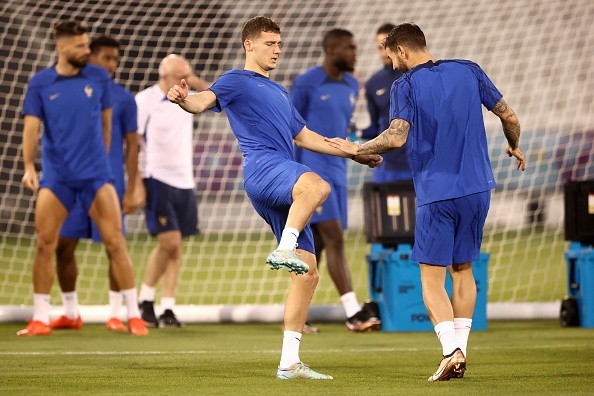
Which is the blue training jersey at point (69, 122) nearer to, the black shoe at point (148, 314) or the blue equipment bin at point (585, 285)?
the black shoe at point (148, 314)

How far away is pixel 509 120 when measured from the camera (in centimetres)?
743

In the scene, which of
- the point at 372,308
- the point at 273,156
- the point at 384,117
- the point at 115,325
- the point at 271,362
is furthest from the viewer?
the point at 384,117

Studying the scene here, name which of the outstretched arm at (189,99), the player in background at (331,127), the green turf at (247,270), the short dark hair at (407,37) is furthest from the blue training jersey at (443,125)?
the green turf at (247,270)

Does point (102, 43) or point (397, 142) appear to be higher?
point (102, 43)

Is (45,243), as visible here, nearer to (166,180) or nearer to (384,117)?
(166,180)

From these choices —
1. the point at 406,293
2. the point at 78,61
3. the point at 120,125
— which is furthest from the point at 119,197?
the point at 406,293

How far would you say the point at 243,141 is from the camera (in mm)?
7234

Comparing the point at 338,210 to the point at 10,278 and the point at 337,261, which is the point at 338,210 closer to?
the point at 337,261

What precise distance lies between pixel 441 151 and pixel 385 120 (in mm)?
4126

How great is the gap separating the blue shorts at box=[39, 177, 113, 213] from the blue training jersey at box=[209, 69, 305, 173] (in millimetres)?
3350

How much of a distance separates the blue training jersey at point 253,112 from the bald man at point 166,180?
13.9 ft

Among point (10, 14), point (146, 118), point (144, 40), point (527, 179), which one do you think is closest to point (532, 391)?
point (146, 118)

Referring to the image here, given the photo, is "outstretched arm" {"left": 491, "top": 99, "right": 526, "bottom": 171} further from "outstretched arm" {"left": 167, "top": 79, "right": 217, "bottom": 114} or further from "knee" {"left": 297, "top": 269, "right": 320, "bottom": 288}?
"outstretched arm" {"left": 167, "top": 79, "right": 217, "bottom": 114}

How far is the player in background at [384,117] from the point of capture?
11344 millimetres
